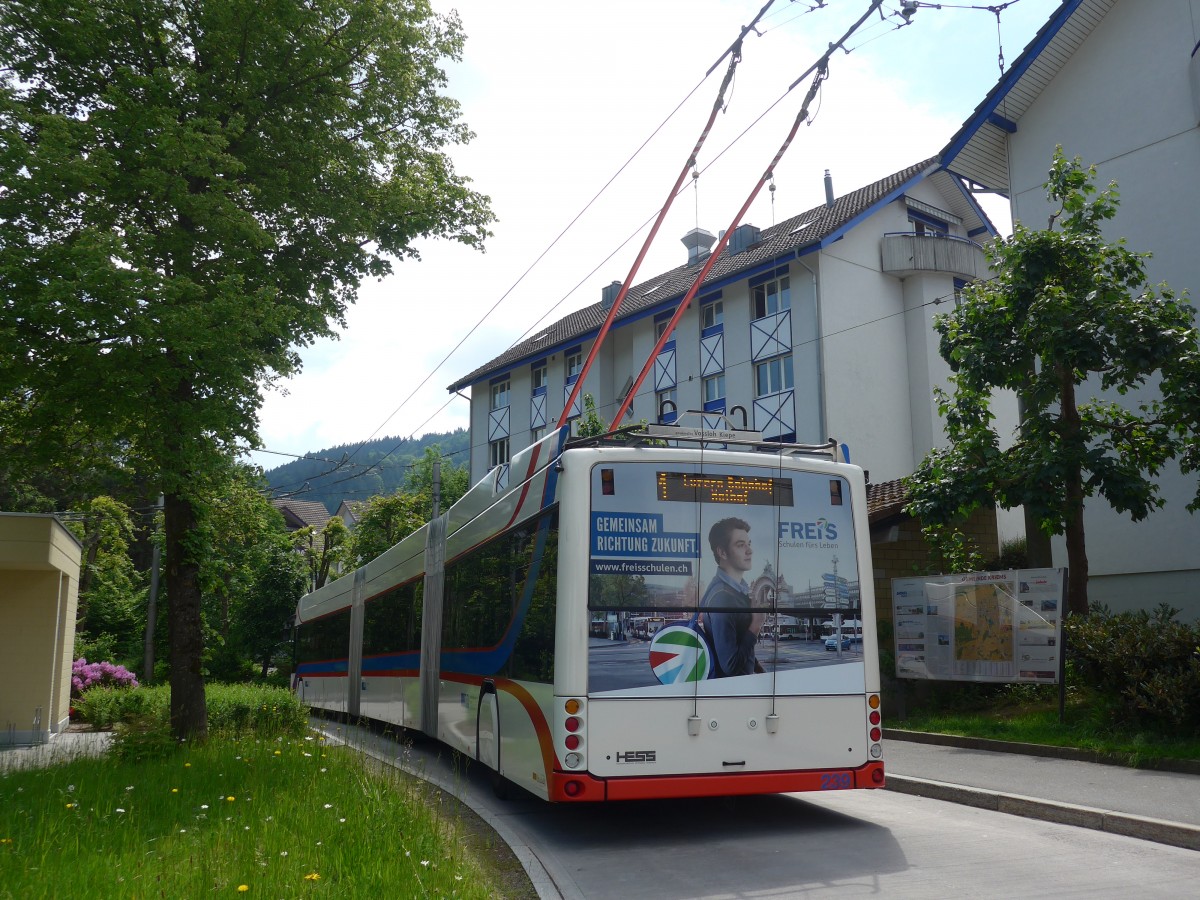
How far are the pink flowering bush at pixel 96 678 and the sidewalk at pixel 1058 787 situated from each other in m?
19.6

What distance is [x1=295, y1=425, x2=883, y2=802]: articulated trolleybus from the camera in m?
8.09

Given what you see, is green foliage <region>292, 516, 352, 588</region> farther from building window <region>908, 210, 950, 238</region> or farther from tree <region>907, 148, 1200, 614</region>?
tree <region>907, 148, 1200, 614</region>

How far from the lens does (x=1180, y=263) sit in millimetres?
18078

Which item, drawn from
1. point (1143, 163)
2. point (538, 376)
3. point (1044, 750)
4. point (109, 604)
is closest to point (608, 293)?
point (538, 376)

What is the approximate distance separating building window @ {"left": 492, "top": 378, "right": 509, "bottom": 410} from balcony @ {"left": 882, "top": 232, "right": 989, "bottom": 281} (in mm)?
19353

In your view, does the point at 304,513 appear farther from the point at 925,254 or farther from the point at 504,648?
the point at 504,648

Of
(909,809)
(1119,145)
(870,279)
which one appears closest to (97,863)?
(909,809)

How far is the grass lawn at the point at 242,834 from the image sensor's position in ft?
19.4

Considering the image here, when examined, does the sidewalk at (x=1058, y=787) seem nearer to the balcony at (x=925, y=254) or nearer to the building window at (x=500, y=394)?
the balcony at (x=925, y=254)

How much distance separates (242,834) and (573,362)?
38.0m

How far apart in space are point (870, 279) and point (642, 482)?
94.8ft

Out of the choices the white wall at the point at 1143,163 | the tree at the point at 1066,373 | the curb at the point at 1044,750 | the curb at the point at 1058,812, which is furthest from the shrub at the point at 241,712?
the white wall at the point at 1143,163

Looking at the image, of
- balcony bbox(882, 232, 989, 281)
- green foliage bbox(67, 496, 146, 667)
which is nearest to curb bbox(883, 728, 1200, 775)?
balcony bbox(882, 232, 989, 281)

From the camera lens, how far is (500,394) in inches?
1954
